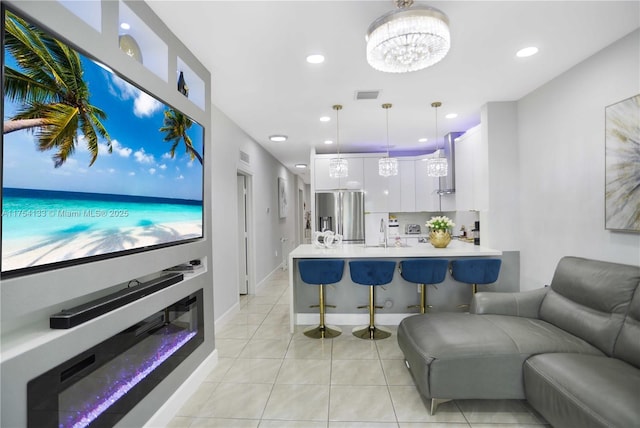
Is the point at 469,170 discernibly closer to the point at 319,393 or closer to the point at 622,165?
the point at 622,165

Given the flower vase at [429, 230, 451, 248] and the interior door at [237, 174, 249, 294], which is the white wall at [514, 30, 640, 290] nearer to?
the flower vase at [429, 230, 451, 248]

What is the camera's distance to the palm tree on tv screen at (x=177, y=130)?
7.31 feet

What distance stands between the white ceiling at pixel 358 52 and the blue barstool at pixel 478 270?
187 centimetres

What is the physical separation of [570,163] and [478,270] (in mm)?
1364

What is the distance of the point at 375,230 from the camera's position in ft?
20.8

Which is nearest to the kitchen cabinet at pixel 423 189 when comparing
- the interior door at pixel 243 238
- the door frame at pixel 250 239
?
the door frame at pixel 250 239

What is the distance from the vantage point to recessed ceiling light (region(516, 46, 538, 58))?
8.76 ft

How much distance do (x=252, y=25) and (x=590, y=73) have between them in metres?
2.81

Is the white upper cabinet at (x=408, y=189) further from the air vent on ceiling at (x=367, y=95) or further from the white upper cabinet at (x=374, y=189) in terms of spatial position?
the air vent on ceiling at (x=367, y=95)

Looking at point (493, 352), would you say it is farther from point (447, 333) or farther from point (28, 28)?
point (28, 28)

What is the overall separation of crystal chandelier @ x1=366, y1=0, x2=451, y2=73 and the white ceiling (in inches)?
17.1

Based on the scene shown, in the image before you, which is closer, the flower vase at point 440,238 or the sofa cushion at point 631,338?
the sofa cushion at point 631,338

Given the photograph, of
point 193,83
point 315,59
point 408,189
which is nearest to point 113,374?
point 193,83

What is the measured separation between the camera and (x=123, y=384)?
5.96 ft
